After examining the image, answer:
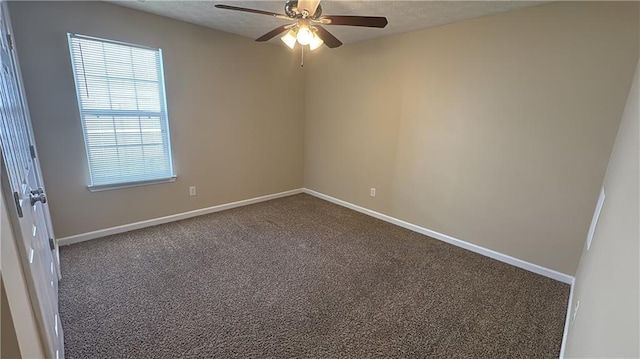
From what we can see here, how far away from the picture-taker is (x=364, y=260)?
9.04 feet

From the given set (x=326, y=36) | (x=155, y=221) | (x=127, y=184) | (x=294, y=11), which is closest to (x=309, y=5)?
(x=294, y=11)

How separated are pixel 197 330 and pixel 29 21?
2959mm

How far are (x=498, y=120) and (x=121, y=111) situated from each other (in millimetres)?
3865

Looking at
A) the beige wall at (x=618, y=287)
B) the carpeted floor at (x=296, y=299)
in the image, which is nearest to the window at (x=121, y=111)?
the carpeted floor at (x=296, y=299)

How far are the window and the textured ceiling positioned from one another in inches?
20.7

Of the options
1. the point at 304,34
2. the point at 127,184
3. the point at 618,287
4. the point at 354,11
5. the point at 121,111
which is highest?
the point at 354,11

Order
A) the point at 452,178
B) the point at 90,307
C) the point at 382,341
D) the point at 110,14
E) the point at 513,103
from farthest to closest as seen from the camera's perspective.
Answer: the point at 452,178
the point at 110,14
the point at 513,103
the point at 90,307
the point at 382,341

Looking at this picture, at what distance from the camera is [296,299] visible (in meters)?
2.15

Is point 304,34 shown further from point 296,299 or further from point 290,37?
point 296,299

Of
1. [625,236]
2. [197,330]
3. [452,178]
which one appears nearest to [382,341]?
[197,330]

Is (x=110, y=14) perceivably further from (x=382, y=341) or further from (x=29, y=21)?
(x=382, y=341)

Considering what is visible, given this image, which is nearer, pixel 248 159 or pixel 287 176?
pixel 248 159

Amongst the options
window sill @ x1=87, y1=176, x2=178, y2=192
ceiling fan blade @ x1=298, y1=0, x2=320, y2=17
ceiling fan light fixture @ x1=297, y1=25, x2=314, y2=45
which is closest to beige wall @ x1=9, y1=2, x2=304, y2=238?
window sill @ x1=87, y1=176, x2=178, y2=192

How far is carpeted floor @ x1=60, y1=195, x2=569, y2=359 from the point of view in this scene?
68.4 inches
